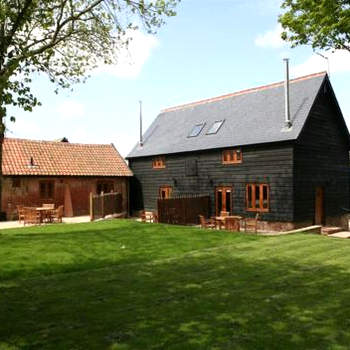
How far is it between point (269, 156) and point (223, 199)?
4.11 meters

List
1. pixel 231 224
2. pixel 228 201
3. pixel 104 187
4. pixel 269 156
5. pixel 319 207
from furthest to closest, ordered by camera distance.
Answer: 1. pixel 104 187
2. pixel 228 201
3. pixel 319 207
4. pixel 269 156
5. pixel 231 224

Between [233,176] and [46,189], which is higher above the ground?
[233,176]

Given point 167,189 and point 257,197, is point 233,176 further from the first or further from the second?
point 167,189

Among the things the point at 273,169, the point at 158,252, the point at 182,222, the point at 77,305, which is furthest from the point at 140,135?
the point at 77,305

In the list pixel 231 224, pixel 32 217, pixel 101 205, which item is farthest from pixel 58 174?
pixel 231 224

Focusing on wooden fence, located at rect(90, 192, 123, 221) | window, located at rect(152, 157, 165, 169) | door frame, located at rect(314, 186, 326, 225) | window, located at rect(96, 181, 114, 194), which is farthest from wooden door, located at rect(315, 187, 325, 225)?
window, located at rect(96, 181, 114, 194)

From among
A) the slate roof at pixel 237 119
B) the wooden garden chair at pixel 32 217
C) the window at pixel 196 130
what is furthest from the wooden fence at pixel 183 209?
the wooden garden chair at pixel 32 217

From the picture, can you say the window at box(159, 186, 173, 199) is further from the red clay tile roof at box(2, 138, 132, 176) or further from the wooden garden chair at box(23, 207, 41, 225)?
the wooden garden chair at box(23, 207, 41, 225)

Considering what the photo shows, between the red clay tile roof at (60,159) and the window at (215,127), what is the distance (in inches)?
323

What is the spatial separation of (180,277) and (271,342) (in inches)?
156

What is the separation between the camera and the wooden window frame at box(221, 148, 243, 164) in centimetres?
2144

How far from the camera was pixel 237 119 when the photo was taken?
23.5 meters

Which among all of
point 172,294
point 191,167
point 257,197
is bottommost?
point 172,294

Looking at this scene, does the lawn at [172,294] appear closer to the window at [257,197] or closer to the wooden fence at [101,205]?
the window at [257,197]
